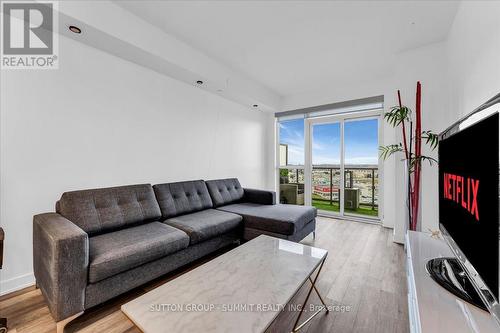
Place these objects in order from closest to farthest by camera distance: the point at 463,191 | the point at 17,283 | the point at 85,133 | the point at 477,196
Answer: the point at 477,196, the point at 463,191, the point at 17,283, the point at 85,133

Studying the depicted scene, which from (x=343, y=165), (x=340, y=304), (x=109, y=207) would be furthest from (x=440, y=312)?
(x=343, y=165)

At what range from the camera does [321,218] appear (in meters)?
4.34

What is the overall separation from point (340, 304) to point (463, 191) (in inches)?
48.1

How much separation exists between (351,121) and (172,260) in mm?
3998

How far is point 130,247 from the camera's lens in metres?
1.72

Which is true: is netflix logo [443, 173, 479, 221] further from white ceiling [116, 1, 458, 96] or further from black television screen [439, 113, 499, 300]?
white ceiling [116, 1, 458, 96]

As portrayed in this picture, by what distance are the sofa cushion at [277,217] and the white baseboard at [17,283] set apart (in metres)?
1.97

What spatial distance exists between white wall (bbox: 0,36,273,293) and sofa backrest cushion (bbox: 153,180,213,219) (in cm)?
30

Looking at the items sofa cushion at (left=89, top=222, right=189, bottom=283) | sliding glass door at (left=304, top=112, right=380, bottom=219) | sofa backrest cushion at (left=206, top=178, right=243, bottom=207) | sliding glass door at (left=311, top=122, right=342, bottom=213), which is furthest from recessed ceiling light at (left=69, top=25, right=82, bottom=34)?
sliding glass door at (left=311, top=122, right=342, bottom=213)

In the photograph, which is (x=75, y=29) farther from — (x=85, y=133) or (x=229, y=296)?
(x=229, y=296)

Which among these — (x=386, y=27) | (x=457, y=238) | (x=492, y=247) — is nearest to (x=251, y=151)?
(x=386, y=27)

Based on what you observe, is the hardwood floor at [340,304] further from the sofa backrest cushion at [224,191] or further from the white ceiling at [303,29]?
the white ceiling at [303,29]

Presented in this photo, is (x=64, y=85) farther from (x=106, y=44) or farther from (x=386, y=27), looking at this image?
(x=386, y=27)

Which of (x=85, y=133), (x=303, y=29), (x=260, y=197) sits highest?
(x=303, y=29)
